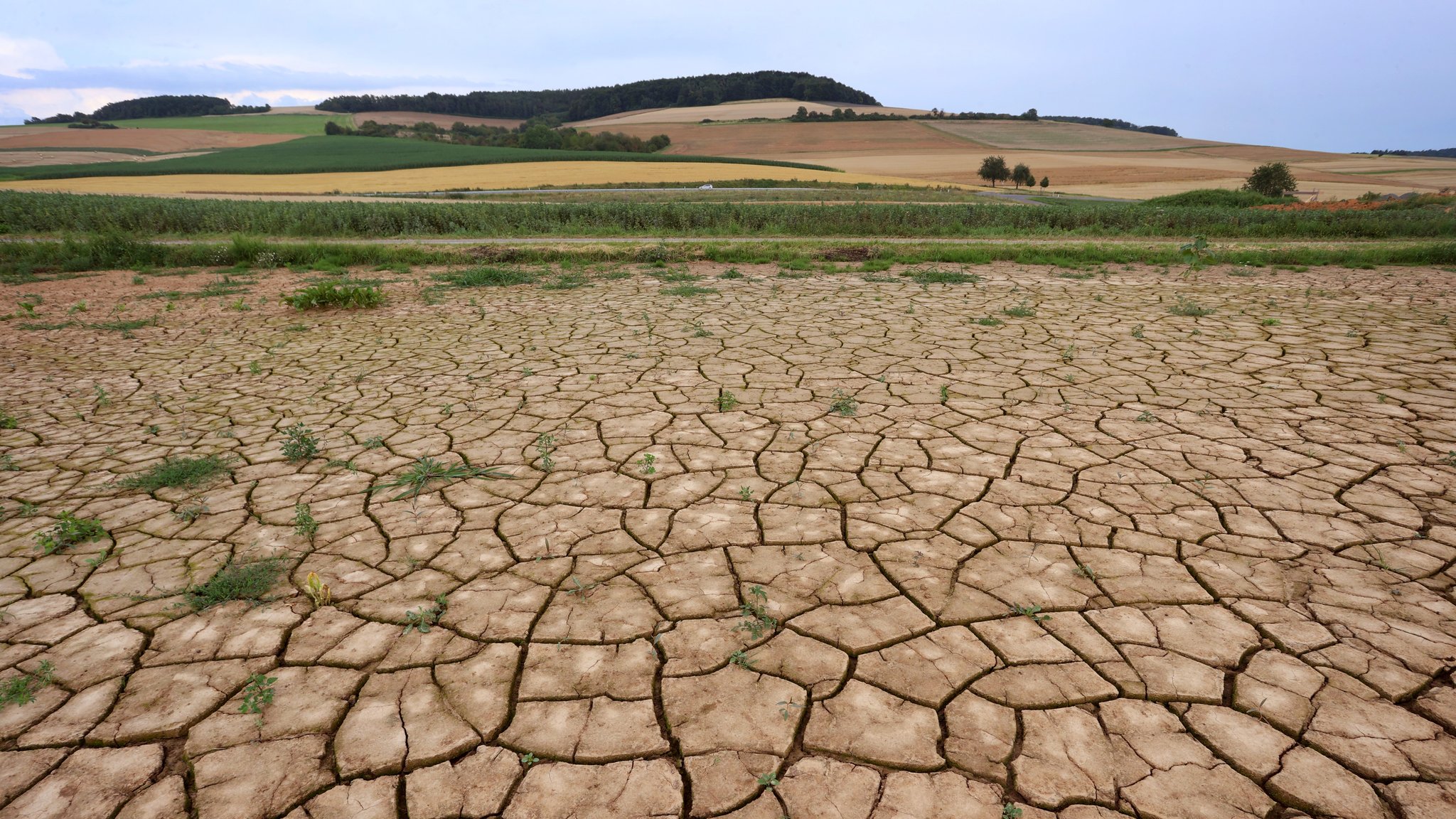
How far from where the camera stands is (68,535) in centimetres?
285

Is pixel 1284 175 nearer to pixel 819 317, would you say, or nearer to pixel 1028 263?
pixel 1028 263

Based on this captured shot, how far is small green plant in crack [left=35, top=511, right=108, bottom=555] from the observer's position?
279cm

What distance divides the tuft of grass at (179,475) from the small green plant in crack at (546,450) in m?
1.58

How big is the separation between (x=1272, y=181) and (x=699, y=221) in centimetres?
2479

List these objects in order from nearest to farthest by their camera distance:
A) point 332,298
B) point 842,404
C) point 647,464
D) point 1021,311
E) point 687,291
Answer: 1. point 647,464
2. point 842,404
3. point 1021,311
4. point 332,298
5. point 687,291

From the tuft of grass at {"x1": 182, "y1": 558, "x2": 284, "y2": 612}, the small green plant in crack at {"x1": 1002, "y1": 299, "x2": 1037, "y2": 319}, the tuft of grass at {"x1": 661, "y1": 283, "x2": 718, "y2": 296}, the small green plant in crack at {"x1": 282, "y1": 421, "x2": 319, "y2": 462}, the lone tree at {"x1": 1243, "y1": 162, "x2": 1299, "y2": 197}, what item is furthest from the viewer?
the lone tree at {"x1": 1243, "y1": 162, "x2": 1299, "y2": 197}

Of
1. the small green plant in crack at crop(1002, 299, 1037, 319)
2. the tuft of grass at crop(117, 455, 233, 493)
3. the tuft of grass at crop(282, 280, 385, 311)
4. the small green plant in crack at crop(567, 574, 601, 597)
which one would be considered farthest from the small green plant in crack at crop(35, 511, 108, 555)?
the small green plant in crack at crop(1002, 299, 1037, 319)

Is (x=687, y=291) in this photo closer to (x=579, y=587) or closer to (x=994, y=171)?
(x=579, y=587)

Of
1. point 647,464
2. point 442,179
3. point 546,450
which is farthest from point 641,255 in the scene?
point 442,179

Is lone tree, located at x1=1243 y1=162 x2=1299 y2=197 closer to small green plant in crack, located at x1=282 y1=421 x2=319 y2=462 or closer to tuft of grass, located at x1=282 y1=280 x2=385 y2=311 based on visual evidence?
tuft of grass, located at x1=282 y1=280 x2=385 y2=311

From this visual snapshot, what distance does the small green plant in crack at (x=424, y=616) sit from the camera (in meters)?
2.29

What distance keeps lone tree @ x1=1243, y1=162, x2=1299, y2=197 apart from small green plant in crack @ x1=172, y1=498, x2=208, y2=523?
32.6 m

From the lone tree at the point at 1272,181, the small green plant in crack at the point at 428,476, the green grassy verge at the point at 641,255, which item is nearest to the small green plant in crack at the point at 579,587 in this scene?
the small green plant in crack at the point at 428,476

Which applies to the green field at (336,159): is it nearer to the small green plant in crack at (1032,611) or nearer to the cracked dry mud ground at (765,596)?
the cracked dry mud ground at (765,596)
